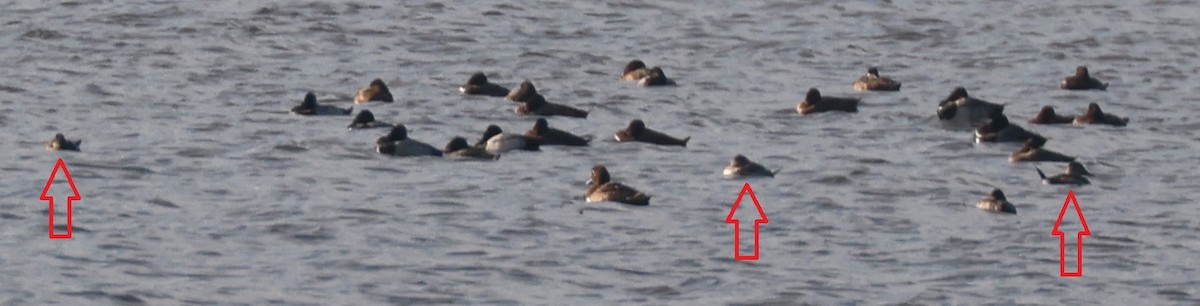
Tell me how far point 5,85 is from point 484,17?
9.82m

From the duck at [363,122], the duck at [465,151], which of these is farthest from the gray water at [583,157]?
the duck at [465,151]

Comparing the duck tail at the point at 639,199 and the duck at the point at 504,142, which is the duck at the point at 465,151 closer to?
the duck at the point at 504,142

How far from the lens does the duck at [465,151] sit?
29.1 metres

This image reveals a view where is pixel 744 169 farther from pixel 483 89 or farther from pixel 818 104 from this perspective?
pixel 483 89

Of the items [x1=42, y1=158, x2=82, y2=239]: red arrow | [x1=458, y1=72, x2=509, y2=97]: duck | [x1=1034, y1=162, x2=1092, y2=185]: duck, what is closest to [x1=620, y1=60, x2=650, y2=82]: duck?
[x1=458, y1=72, x2=509, y2=97]: duck

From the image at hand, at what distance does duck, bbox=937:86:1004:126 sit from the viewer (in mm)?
32031

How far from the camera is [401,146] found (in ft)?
96.2

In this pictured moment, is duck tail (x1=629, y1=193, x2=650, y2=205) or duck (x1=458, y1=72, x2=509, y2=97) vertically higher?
duck tail (x1=629, y1=193, x2=650, y2=205)

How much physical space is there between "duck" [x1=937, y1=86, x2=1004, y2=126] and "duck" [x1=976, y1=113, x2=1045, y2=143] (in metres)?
0.65

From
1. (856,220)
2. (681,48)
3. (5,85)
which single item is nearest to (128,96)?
(5,85)

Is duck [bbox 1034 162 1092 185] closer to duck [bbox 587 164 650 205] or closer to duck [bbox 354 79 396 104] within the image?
duck [bbox 587 164 650 205]

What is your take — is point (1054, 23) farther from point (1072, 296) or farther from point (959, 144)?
point (1072, 296)

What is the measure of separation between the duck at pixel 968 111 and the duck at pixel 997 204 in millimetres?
5790

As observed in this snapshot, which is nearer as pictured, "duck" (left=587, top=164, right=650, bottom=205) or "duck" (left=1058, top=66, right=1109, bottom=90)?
"duck" (left=587, top=164, right=650, bottom=205)
